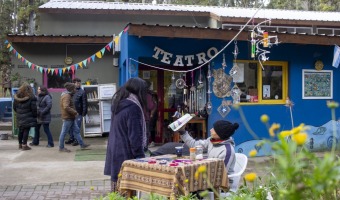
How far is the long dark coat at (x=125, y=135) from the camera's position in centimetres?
513

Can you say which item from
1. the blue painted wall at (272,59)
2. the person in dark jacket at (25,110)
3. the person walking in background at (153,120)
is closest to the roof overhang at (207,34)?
the blue painted wall at (272,59)

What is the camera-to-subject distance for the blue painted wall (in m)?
9.62

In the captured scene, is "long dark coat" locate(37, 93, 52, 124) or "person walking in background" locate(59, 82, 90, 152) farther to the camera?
"long dark coat" locate(37, 93, 52, 124)

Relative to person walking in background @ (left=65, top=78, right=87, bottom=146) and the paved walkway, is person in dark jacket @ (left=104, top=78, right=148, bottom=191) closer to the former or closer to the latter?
the paved walkway

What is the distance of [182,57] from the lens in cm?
977

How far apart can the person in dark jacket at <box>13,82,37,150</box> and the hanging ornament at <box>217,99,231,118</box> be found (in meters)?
4.46

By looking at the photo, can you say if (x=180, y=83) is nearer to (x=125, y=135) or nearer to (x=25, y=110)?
(x=25, y=110)

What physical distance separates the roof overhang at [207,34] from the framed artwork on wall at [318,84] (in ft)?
2.94

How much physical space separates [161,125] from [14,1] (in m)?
26.1

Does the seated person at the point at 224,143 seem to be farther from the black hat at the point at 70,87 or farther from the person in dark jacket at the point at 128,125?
the black hat at the point at 70,87

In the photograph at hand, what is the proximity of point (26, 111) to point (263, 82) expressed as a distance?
218 inches

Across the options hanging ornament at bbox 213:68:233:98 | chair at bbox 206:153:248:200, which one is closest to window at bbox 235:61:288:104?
hanging ornament at bbox 213:68:233:98

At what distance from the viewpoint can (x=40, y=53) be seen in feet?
44.2

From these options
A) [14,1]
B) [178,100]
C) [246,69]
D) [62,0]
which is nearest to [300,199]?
[246,69]
